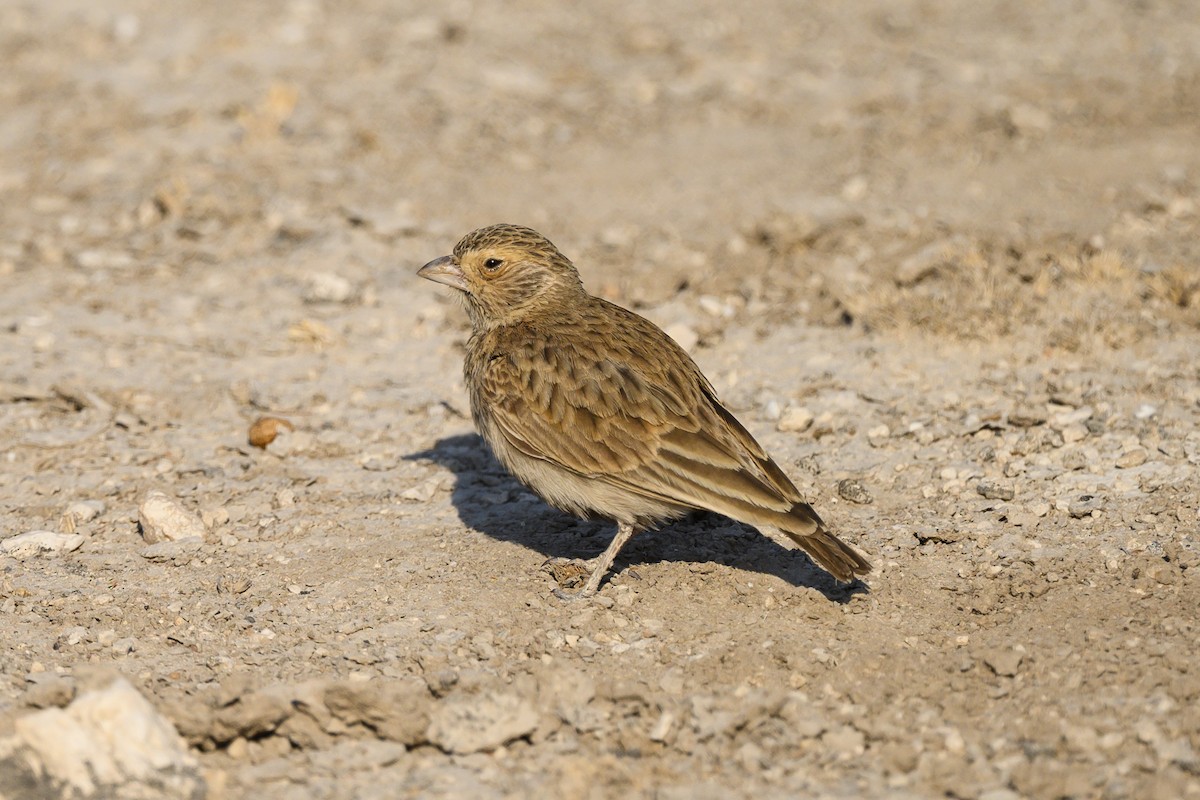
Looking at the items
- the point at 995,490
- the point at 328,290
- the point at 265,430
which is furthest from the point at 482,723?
the point at 328,290

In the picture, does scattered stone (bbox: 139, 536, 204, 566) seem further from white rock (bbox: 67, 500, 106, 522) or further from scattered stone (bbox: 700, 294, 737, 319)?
scattered stone (bbox: 700, 294, 737, 319)

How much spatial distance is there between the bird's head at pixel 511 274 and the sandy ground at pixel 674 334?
41.0 inches

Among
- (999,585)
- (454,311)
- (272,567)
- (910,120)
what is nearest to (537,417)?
(272,567)

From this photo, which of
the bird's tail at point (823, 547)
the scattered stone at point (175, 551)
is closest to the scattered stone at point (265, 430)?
the scattered stone at point (175, 551)

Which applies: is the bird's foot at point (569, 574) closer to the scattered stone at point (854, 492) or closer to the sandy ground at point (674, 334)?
the sandy ground at point (674, 334)

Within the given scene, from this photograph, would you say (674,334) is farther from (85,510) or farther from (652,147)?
(652,147)

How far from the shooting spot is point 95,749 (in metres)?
4.26

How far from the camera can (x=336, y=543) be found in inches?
248

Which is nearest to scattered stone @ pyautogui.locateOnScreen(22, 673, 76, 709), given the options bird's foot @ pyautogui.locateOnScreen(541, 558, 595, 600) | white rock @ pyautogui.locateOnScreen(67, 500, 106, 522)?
white rock @ pyautogui.locateOnScreen(67, 500, 106, 522)

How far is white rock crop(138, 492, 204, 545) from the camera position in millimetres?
6312

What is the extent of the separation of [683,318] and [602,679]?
3776 millimetres

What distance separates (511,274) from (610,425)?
45.2 inches

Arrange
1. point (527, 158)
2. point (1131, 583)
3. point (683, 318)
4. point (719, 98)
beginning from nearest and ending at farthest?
point (1131, 583) < point (683, 318) < point (527, 158) < point (719, 98)

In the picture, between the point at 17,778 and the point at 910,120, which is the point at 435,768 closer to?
the point at 17,778
